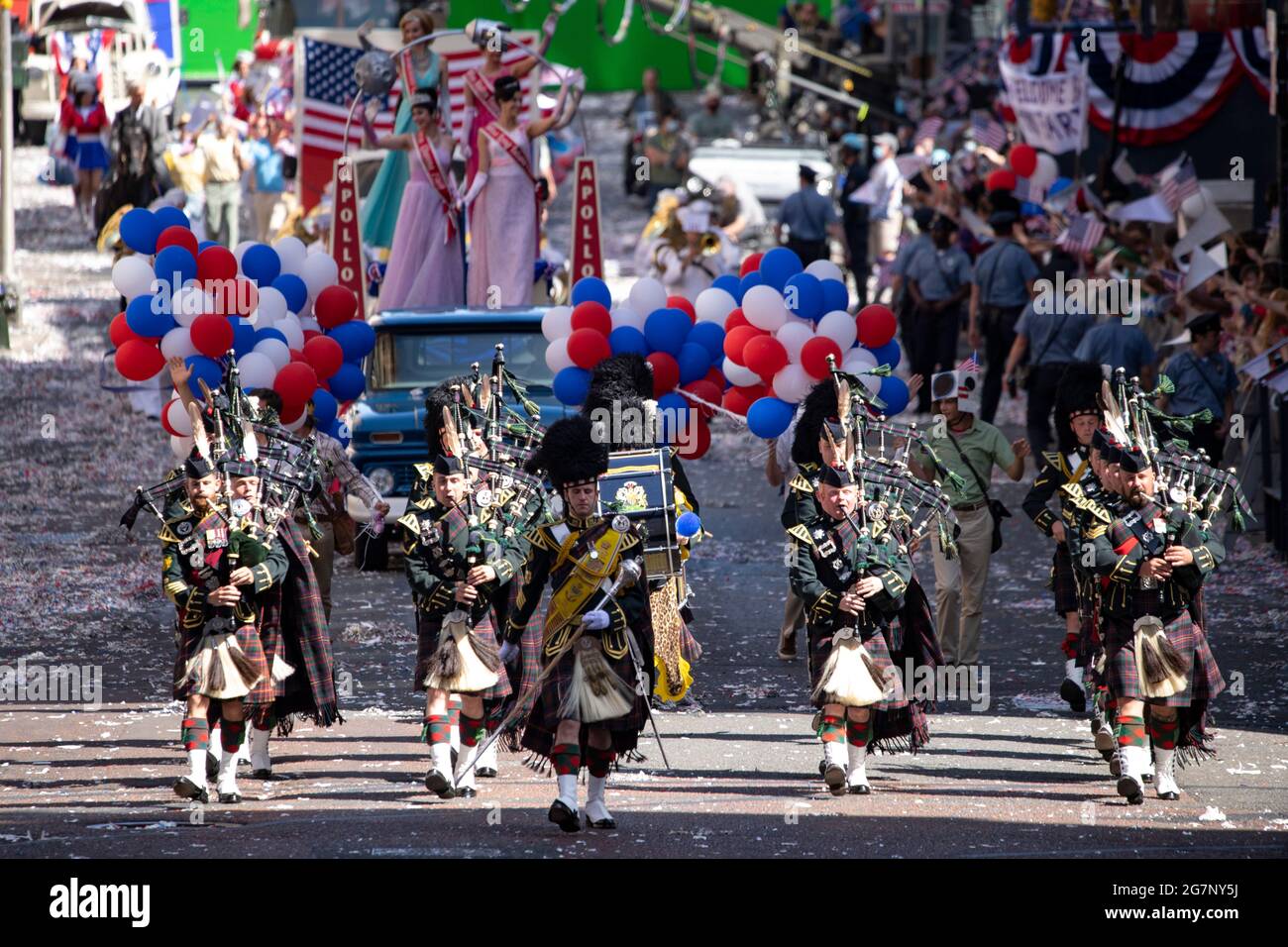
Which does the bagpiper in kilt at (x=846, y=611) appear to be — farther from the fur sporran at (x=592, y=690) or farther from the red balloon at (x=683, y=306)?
the red balloon at (x=683, y=306)

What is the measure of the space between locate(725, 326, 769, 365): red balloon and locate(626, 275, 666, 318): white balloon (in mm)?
497

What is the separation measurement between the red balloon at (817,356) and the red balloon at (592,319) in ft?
3.52

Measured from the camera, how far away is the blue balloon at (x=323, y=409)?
36.3 ft

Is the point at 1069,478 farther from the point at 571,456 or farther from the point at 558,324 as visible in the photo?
the point at 558,324

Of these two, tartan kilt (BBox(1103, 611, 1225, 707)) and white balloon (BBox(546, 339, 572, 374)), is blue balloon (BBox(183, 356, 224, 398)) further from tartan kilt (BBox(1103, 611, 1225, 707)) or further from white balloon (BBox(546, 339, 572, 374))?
tartan kilt (BBox(1103, 611, 1225, 707))

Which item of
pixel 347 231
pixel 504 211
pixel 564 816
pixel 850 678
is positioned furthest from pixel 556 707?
pixel 504 211

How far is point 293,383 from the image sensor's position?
10625mm

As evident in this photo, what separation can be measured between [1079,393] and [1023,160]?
1233 cm

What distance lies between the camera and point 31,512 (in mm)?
16344

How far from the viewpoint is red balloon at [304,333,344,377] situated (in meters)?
11.2

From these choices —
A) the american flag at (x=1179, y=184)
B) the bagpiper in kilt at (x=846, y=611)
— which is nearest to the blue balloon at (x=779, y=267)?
the bagpiper in kilt at (x=846, y=611)

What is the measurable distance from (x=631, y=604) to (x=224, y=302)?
3.23m

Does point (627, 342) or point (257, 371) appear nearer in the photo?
point (257, 371)

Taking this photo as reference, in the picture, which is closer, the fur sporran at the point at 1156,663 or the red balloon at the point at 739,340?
the fur sporran at the point at 1156,663
